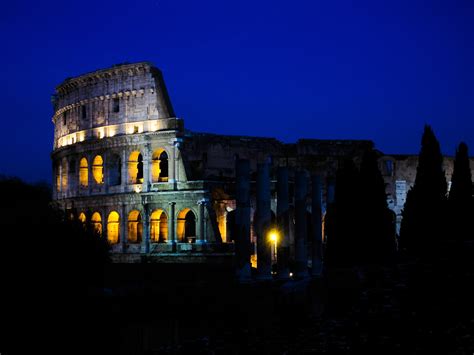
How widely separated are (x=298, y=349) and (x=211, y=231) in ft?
76.0

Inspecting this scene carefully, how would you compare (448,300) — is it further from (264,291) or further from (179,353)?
(264,291)

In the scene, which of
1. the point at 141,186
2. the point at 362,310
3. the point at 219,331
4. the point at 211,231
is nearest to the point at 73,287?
the point at 219,331

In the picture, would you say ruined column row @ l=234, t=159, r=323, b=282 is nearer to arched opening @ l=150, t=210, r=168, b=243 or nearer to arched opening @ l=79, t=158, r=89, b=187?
arched opening @ l=150, t=210, r=168, b=243

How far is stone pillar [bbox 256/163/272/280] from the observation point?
1124 inches

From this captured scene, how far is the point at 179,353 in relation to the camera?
20391mm

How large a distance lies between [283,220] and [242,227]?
3.17m

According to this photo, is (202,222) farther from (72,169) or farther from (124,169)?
(72,169)

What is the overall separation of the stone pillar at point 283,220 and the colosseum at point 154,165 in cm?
966

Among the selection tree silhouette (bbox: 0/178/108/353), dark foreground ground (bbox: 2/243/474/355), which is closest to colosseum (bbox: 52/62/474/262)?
dark foreground ground (bbox: 2/243/474/355)

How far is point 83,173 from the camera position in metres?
48.7

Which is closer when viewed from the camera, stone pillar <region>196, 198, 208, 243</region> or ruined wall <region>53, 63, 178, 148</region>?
stone pillar <region>196, 198, 208, 243</region>

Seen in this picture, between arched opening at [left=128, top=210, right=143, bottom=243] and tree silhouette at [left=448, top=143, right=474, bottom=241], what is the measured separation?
62.0 ft

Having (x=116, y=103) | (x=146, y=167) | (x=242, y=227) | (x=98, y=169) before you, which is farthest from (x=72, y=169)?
(x=242, y=227)

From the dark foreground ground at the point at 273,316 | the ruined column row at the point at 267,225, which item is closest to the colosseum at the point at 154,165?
the ruined column row at the point at 267,225
